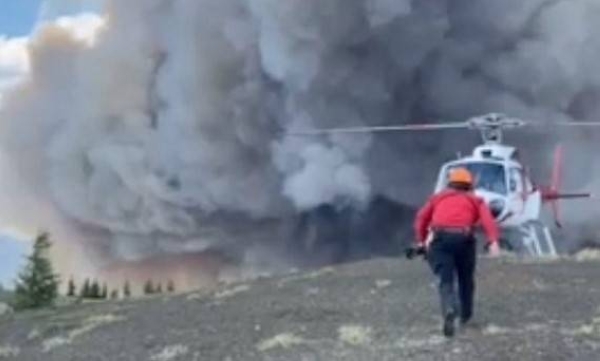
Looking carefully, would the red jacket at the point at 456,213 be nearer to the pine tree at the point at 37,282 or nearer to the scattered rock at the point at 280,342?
the scattered rock at the point at 280,342

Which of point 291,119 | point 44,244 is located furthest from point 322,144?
point 44,244

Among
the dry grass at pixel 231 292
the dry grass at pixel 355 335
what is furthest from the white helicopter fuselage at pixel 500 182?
the dry grass at pixel 355 335

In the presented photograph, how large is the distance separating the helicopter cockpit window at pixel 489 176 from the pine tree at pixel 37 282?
13.9m

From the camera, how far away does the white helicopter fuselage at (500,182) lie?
128 ft

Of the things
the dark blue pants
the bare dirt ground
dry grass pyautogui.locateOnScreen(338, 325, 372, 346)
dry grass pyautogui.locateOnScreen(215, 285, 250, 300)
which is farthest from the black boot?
dry grass pyautogui.locateOnScreen(215, 285, 250, 300)

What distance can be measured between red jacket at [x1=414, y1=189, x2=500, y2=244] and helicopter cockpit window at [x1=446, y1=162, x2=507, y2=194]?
21280 millimetres

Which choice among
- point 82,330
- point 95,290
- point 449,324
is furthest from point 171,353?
point 95,290

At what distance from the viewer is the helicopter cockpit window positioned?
39250 mm

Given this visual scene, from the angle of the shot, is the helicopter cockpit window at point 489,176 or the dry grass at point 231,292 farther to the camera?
the helicopter cockpit window at point 489,176

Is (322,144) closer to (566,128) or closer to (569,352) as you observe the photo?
(566,128)

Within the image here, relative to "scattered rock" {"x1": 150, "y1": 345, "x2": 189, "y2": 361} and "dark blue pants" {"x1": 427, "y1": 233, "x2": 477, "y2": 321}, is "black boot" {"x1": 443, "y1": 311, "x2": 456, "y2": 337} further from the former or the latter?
"scattered rock" {"x1": 150, "y1": 345, "x2": 189, "y2": 361}

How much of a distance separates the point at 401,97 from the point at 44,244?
2190 centimetres

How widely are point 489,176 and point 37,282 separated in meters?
15.7

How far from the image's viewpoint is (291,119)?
63656 millimetres
